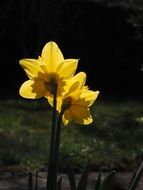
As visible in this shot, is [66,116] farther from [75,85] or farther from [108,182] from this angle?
[108,182]

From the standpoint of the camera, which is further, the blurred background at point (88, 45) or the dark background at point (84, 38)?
the dark background at point (84, 38)

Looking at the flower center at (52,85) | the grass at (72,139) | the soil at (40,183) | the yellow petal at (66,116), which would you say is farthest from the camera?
the grass at (72,139)

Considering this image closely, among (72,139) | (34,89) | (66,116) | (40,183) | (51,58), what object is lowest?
(72,139)

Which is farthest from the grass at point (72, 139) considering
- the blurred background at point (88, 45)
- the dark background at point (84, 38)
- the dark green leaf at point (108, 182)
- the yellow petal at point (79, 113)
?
the yellow petal at point (79, 113)

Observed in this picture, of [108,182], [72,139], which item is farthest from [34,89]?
[72,139]

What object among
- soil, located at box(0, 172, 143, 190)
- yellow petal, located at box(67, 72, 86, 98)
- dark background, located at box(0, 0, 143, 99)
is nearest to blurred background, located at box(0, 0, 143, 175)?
dark background, located at box(0, 0, 143, 99)

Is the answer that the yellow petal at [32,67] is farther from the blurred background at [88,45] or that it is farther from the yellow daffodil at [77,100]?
the blurred background at [88,45]

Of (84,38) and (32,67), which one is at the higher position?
(32,67)

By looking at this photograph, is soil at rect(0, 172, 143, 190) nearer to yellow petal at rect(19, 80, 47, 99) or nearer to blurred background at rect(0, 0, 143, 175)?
yellow petal at rect(19, 80, 47, 99)
